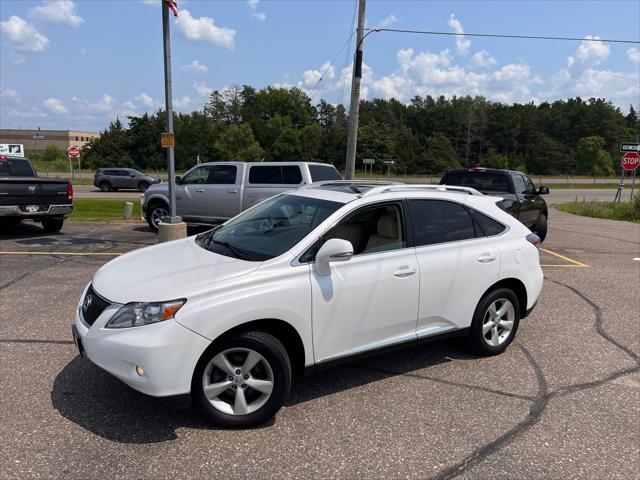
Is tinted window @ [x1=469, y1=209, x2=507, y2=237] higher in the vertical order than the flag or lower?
lower

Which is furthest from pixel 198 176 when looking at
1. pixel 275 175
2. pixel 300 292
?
pixel 300 292

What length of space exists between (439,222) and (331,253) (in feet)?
4.55

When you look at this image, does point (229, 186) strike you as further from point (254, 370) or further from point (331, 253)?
point (254, 370)

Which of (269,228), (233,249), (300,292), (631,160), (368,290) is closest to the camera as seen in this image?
(300,292)

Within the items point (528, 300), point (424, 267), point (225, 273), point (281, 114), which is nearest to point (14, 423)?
point (225, 273)

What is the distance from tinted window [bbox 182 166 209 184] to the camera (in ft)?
39.8

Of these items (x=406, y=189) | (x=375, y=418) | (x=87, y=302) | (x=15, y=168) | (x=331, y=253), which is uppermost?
(x=406, y=189)

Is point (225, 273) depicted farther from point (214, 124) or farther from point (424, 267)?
point (214, 124)

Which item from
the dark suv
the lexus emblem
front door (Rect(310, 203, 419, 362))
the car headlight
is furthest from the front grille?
the dark suv

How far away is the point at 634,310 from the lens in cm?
630

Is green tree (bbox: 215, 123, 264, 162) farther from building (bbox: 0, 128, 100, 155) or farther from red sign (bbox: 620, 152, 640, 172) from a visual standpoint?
red sign (bbox: 620, 152, 640, 172)

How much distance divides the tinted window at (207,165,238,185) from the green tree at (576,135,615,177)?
99.5 meters

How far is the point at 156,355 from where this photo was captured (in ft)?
9.68

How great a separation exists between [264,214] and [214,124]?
9312 cm
